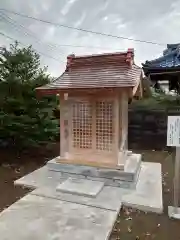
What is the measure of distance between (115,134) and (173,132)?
55.8 inches

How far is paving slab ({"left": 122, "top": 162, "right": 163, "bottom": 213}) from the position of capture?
154 inches

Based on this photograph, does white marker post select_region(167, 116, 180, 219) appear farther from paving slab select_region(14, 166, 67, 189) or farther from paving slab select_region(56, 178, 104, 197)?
paving slab select_region(14, 166, 67, 189)

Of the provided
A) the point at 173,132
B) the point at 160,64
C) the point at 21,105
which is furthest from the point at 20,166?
the point at 160,64

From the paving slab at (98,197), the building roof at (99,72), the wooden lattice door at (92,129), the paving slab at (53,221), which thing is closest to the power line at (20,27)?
the building roof at (99,72)

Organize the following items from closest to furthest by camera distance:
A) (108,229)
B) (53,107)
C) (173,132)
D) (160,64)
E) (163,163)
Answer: (108,229), (173,132), (160,64), (53,107), (163,163)

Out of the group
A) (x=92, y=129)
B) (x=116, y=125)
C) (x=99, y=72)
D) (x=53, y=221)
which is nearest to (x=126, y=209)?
(x=53, y=221)

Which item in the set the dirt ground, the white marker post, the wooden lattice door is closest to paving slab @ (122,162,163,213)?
the dirt ground

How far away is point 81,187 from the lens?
455cm

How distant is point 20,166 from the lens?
20.0 ft

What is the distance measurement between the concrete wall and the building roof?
12.4 feet

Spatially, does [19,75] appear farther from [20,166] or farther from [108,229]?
[108,229]

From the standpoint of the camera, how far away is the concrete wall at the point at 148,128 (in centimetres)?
891

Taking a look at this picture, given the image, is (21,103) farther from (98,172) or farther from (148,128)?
(148,128)

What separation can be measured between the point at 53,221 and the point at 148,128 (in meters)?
6.59
